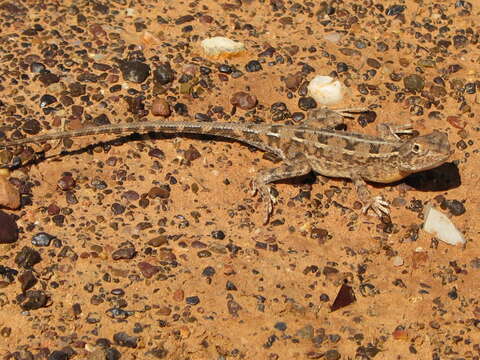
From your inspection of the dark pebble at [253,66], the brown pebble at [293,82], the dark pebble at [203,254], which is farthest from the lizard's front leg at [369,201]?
the dark pebble at [253,66]

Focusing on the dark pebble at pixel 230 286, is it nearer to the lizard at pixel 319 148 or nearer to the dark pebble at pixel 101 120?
the lizard at pixel 319 148

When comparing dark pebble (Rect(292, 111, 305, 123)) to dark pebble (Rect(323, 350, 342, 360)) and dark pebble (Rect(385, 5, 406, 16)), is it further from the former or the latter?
dark pebble (Rect(323, 350, 342, 360))

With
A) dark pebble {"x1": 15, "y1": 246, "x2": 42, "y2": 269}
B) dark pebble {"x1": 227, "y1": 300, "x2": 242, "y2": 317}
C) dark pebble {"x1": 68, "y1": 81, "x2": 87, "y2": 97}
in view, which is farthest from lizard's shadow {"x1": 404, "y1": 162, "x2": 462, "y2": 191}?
Answer: dark pebble {"x1": 15, "y1": 246, "x2": 42, "y2": 269}

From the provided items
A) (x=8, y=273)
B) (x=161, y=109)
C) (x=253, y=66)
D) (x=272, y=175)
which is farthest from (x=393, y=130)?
(x=8, y=273)

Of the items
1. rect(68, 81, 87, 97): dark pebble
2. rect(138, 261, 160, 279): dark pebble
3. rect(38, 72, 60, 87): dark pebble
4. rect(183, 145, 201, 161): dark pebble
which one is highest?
rect(38, 72, 60, 87): dark pebble

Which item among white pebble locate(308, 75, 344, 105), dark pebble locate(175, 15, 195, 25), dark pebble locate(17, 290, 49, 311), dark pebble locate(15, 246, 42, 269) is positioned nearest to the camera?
dark pebble locate(17, 290, 49, 311)

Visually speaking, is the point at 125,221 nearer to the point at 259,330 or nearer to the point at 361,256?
the point at 259,330
